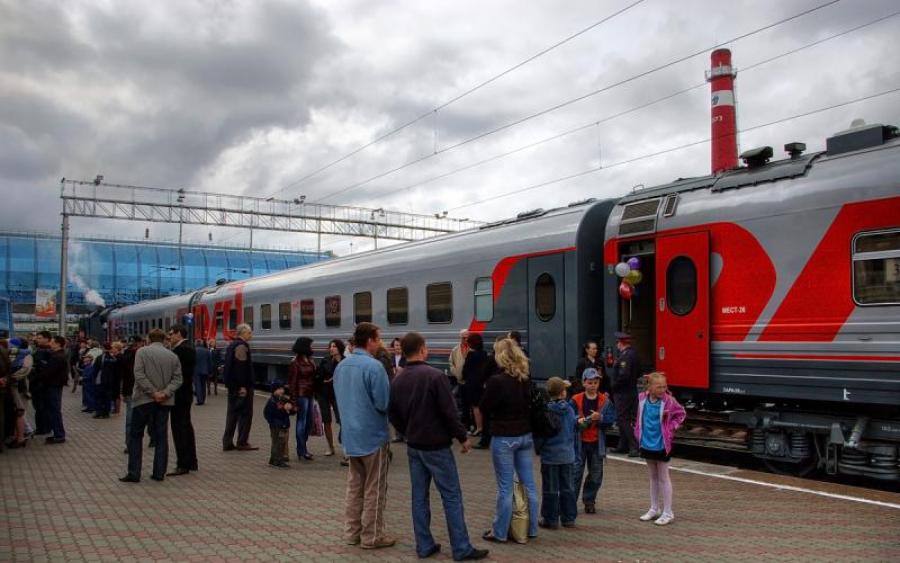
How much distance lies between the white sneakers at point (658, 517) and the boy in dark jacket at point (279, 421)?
5181 millimetres

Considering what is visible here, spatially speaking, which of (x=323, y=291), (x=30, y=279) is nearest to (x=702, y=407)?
(x=323, y=291)

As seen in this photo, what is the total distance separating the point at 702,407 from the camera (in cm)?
1107

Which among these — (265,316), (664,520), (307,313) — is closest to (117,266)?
(265,316)

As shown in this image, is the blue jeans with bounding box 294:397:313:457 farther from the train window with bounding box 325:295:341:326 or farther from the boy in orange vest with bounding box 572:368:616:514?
the train window with bounding box 325:295:341:326

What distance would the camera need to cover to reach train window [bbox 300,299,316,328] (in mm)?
21594

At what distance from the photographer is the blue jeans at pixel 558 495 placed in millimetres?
7363

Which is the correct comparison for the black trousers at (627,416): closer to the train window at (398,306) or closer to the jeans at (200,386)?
the train window at (398,306)

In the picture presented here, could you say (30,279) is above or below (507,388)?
above

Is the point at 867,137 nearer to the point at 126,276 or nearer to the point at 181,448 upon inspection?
the point at 181,448

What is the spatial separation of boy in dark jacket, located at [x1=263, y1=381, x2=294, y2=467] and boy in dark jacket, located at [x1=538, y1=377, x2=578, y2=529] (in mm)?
4621

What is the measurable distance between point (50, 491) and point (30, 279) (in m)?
70.4

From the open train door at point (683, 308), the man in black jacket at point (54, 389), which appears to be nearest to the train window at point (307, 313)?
the man in black jacket at point (54, 389)

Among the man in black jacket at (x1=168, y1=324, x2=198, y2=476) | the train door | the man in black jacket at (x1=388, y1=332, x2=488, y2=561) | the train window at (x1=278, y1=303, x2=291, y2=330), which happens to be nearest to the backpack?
the man in black jacket at (x1=388, y1=332, x2=488, y2=561)

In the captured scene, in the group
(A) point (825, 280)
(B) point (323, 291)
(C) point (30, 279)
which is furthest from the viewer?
(C) point (30, 279)
